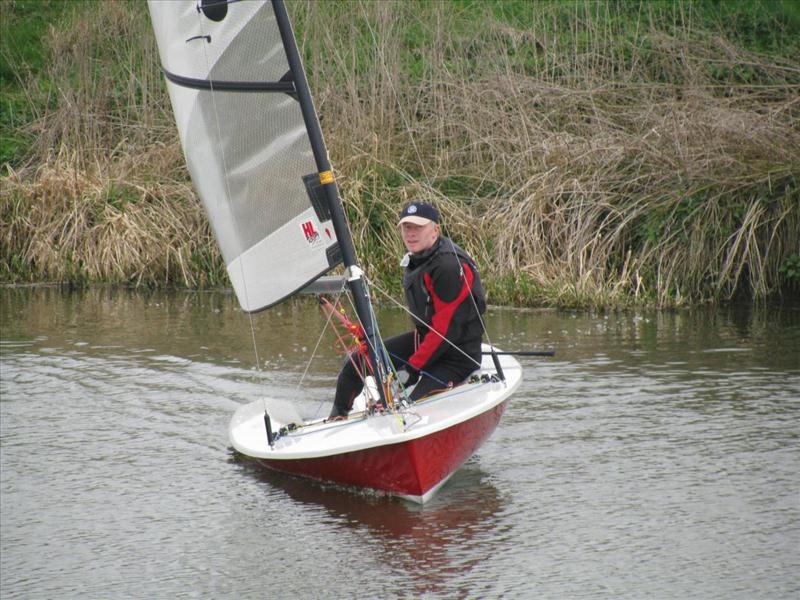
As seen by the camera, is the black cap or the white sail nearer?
the black cap

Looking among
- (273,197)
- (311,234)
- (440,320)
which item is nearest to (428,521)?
(440,320)

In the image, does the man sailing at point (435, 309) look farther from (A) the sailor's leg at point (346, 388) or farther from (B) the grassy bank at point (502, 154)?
(B) the grassy bank at point (502, 154)

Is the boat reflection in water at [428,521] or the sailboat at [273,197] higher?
the sailboat at [273,197]

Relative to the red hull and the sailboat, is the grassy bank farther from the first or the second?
the red hull

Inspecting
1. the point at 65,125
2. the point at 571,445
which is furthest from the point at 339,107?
the point at 571,445

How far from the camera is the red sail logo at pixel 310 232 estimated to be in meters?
7.11

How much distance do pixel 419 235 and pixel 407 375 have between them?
2.84 ft

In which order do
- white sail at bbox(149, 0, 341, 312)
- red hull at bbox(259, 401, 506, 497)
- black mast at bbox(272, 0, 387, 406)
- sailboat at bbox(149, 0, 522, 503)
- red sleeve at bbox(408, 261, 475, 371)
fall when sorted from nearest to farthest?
red hull at bbox(259, 401, 506, 497) < sailboat at bbox(149, 0, 522, 503) < red sleeve at bbox(408, 261, 475, 371) < black mast at bbox(272, 0, 387, 406) < white sail at bbox(149, 0, 341, 312)

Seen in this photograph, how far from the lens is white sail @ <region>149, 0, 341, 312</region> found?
22.9ft

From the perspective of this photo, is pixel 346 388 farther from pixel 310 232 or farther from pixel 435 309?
pixel 310 232

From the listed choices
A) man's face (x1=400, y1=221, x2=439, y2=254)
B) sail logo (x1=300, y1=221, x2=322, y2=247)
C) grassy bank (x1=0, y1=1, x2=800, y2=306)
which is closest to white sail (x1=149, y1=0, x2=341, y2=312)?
sail logo (x1=300, y1=221, x2=322, y2=247)

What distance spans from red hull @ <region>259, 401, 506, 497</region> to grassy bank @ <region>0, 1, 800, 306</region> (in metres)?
5.63

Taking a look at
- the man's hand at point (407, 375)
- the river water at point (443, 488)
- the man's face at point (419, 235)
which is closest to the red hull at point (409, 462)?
the river water at point (443, 488)

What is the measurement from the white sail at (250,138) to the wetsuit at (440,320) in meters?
0.59
